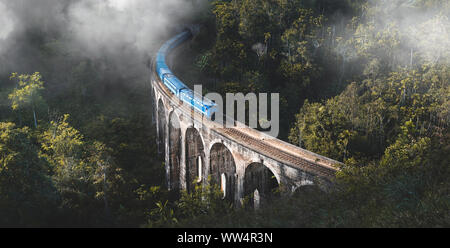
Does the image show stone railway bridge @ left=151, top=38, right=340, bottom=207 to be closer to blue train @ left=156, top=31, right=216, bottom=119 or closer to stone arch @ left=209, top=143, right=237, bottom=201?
Answer: stone arch @ left=209, top=143, right=237, bottom=201

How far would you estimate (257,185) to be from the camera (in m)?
24.8

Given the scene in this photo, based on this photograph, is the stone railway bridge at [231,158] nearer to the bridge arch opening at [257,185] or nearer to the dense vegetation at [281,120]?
the bridge arch opening at [257,185]

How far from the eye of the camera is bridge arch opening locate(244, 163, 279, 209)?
23817 millimetres

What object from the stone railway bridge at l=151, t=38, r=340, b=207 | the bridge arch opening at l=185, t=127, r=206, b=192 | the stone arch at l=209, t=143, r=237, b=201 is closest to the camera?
the stone railway bridge at l=151, t=38, r=340, b=207

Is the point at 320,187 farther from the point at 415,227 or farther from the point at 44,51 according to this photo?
the point at 44,51

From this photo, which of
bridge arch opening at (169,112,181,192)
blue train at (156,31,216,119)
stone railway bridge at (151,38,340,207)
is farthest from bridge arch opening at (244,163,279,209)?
bridge arch opening at (169,112,181,192)

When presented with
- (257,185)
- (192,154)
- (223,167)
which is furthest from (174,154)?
(257,185)

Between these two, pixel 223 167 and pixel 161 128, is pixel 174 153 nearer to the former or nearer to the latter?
pixel 161 128

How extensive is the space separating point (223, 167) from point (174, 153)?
812cm

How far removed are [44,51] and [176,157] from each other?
1125 inches

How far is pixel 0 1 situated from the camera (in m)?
45.7

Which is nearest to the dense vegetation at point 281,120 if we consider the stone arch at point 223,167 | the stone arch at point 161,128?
the stone arch at point 161,128

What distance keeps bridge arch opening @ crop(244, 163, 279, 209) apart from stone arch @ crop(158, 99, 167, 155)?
14.5m

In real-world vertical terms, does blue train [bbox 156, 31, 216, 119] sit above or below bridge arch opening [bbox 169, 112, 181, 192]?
above
